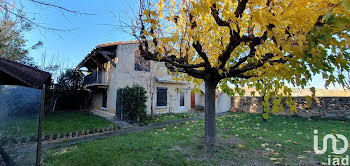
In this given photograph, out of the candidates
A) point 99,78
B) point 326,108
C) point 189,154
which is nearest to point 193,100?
Result: point 99,78

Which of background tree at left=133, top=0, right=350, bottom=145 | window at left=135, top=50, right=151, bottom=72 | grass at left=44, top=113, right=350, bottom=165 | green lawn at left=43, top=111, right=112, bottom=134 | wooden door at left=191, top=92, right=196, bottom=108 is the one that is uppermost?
window at left=135, top=50, right=151, bottom=72

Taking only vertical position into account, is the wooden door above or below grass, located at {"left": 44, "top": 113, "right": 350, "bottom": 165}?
above

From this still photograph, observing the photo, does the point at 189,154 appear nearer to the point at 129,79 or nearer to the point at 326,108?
the point at 129,79

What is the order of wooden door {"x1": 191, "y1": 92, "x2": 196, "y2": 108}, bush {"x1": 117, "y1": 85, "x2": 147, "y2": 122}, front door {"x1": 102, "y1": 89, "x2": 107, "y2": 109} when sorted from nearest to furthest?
1. bush {"x1": 117, "y1": 85, "x2": 147, "y2": 122}
2. front door {"x1": 102, "y1": 89, "x2": 107, "y2": 109}
3. wooden door {"x1": 191, "y1": 92, "x2": 196, "y2": 108}

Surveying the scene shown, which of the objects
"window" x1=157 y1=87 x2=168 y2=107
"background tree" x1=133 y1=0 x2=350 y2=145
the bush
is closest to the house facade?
"window" x1=157 y1=87 x2=168 y2=107

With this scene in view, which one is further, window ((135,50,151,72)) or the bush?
window ((135,50,151,72))

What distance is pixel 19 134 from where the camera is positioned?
17.4 ft

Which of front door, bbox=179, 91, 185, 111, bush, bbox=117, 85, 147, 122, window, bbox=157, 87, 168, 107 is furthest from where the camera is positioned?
front door, bbox=179, 91, 185, 111

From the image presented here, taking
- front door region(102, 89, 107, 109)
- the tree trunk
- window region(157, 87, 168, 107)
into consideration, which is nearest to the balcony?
front door region(102, 89, 107, 109)

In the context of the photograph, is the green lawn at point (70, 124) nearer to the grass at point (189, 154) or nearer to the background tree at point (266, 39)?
the grass at point (189, 154)

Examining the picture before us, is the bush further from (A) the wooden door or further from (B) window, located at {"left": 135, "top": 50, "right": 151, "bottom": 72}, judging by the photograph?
(A) the wooden door

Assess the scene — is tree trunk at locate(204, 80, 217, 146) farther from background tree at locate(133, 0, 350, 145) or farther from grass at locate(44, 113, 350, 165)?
grass at locate(44, 113, 350, 165)

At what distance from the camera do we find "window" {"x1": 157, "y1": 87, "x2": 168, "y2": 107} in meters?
14.3

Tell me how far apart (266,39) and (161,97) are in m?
11.9
